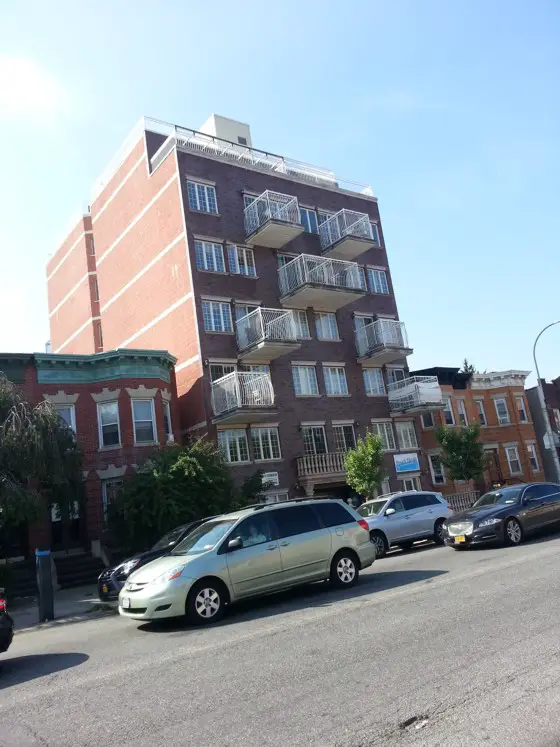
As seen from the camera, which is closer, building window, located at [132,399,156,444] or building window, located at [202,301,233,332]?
building window, located at [132,399,156,444]

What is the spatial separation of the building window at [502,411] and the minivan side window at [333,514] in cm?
3230

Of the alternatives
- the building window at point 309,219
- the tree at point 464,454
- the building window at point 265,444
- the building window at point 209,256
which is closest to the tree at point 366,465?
the building window at point 265,444

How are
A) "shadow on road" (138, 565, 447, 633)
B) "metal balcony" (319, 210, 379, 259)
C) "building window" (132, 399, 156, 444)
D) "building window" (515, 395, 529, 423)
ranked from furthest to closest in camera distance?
"building window" (515, 395, 529, 423), "metal balcony" (319, 210, 379, 259), "building window" (132, 399, 156, 444), "shadow on road" (138, 565, 447, 633)

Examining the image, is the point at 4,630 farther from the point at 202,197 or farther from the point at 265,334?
the point at 202,197

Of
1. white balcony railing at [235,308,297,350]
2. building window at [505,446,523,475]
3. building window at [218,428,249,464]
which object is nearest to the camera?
building window at [218,428,249,464]

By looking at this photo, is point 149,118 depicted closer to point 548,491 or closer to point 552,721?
point 548,491

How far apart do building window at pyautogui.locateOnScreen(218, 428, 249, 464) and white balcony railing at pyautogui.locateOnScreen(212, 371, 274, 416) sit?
47.6 inches

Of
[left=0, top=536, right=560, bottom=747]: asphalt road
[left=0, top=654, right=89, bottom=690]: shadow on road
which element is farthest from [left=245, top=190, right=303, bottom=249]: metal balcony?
[left=0, top=654, right=89, bottom=690]: shadow on road

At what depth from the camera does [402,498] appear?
60.1 ft

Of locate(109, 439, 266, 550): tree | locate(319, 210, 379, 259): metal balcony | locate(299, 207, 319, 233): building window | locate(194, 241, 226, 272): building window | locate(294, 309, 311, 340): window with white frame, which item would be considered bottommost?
locate(109, 439, 266, 550): tree

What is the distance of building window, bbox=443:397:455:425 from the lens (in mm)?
38034

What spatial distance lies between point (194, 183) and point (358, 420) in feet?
44.8

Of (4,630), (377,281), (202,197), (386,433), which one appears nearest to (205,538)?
(4,630)

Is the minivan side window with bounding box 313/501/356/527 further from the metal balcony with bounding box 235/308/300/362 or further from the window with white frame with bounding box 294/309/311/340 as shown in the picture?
the window with white frame with bounding box 294/309/311/340
